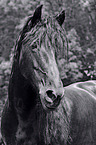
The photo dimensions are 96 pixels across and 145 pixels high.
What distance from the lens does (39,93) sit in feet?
3.42

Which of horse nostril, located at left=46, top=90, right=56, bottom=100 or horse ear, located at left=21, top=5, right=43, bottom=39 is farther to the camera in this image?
horse ear, located at left=21, top=5, right=43, bottom=39

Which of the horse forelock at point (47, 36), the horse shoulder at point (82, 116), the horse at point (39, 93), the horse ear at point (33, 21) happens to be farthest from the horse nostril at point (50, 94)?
the horse shoulder at point (82, 116)

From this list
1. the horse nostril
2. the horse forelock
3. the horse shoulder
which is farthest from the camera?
the horse shoulder

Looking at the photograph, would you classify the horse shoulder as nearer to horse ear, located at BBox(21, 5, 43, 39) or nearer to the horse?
the horse

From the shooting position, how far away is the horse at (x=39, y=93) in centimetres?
106

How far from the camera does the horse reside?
1058mm

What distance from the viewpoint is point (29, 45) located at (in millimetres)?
1159

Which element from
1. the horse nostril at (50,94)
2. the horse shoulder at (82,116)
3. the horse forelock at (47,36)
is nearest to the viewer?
the horse nostril at (50,94)

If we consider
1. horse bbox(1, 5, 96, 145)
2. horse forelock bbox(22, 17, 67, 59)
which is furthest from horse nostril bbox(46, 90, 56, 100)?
horse forelock bbox(22, 17, 67, 59)

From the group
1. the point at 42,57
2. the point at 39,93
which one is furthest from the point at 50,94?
the point at 42,57

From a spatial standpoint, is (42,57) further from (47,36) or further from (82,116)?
(82,116)

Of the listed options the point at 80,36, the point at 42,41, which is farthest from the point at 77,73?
the point at 42,41

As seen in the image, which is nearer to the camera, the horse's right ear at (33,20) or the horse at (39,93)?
the horse at (39,93)

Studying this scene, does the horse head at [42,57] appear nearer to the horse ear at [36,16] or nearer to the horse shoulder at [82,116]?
the horse ear at [36,16]
